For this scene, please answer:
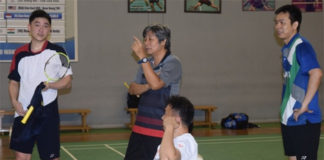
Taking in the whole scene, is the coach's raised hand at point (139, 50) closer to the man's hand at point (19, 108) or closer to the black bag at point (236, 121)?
the man's hand at point (19, 108)

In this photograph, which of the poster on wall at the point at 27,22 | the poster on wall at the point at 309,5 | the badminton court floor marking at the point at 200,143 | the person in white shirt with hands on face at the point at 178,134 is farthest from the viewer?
the poster on wall at the point at 309,5

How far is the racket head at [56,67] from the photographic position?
15.5 ft

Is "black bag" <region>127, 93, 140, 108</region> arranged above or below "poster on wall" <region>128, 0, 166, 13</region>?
below

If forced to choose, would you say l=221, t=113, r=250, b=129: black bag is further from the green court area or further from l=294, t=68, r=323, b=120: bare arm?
l=294, t=68, r=323, b=120: bare arm

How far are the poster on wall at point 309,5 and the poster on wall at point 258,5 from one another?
604 mm

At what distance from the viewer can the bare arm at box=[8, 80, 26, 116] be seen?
4648 millimetres

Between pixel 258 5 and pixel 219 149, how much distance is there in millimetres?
4916

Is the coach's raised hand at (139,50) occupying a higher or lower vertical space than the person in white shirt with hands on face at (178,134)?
higher

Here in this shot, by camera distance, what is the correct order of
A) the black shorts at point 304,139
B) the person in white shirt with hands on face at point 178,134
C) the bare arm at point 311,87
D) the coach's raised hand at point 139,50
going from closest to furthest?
the person in white shirt with hands on face at point 178,134 < the coach's raised hand at point 139,50 < the bare arm at point 311,87 < the black shorts at point 304,139

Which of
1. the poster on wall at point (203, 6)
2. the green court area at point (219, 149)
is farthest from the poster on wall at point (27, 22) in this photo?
the green court area at point (219, 149)

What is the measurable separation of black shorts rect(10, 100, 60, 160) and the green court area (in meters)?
2.82

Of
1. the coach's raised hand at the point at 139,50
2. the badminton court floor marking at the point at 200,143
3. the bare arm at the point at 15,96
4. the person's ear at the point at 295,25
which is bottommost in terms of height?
the badminton court floor marking at the point at 200,143

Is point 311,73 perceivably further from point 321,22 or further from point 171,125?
point 321,22

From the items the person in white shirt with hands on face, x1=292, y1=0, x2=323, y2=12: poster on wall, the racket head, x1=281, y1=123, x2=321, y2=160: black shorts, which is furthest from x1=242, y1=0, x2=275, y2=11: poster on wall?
the person in white shirt with hands on face
